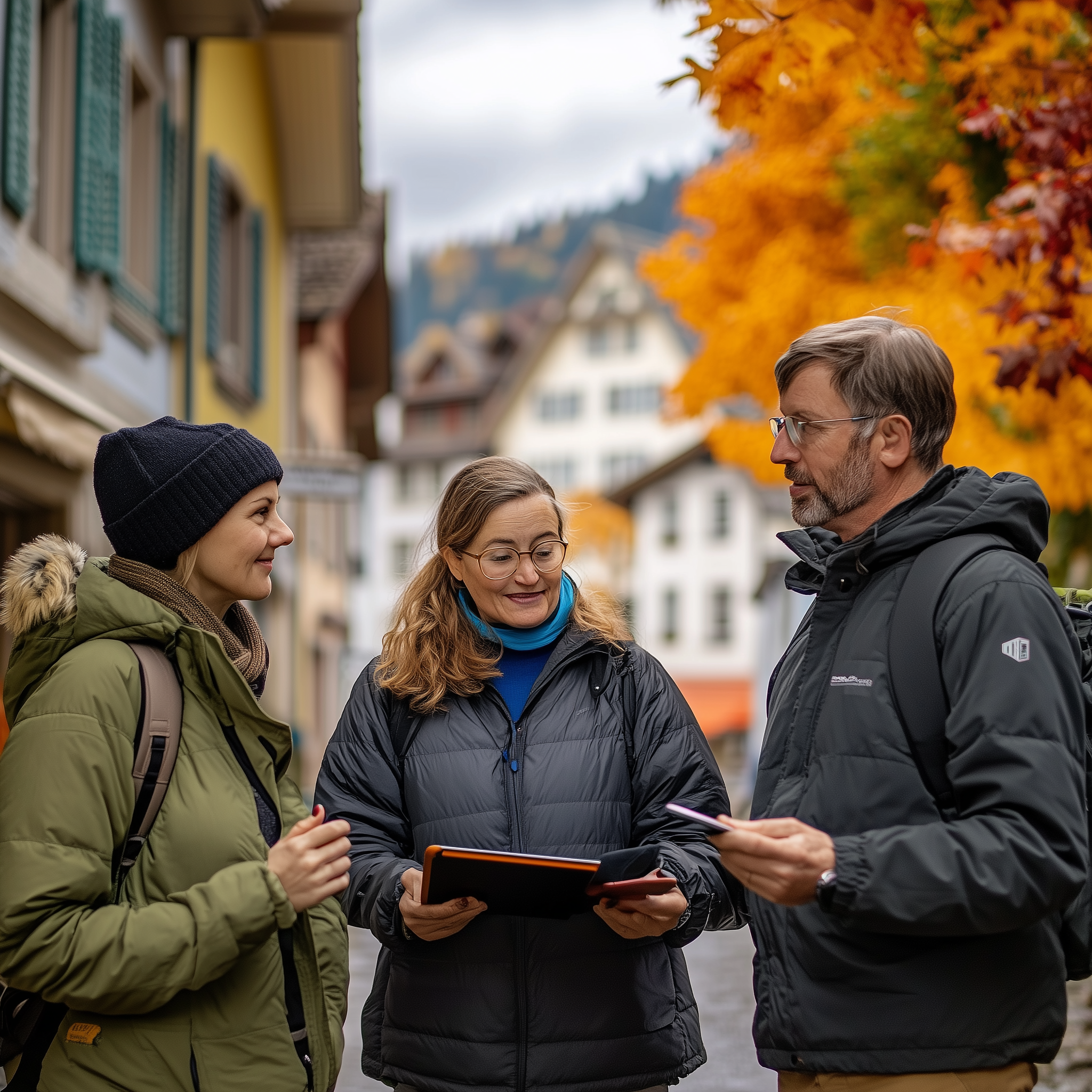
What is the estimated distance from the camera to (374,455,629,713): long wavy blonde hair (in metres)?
3.30

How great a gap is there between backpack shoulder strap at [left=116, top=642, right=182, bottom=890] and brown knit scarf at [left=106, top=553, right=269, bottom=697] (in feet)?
0.43

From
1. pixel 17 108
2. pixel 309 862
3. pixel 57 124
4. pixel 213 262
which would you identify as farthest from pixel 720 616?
pixel 309 862

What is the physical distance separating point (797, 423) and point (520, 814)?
0.99 meters

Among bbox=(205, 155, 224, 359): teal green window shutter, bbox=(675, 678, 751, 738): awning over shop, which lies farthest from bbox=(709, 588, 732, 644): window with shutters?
bbox=(205, 155, 224, 359): teal green window shutter

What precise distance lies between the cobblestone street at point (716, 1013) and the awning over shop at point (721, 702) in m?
37.2

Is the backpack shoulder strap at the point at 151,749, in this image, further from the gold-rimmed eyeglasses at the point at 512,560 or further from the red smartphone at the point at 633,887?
the gold-rimmed eyeglasses at the point at 512,560

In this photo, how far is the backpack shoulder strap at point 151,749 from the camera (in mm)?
2615

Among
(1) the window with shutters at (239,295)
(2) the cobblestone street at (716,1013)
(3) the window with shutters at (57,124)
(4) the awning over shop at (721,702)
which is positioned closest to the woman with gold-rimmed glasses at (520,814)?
(2) the cobblestone street at (716,1013)

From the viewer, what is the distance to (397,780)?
3.29m

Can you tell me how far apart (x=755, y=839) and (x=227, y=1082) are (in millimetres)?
1038

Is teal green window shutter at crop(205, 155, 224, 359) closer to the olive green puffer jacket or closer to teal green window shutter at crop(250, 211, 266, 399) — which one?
teal green window shutter at crop(250, 211, 266, 399)

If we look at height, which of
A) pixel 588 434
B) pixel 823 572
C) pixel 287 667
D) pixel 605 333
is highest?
pixel 605 333

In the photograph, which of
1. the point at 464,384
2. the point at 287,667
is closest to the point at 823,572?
the point at 287,667

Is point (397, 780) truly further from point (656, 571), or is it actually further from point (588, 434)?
point (588, 434)
